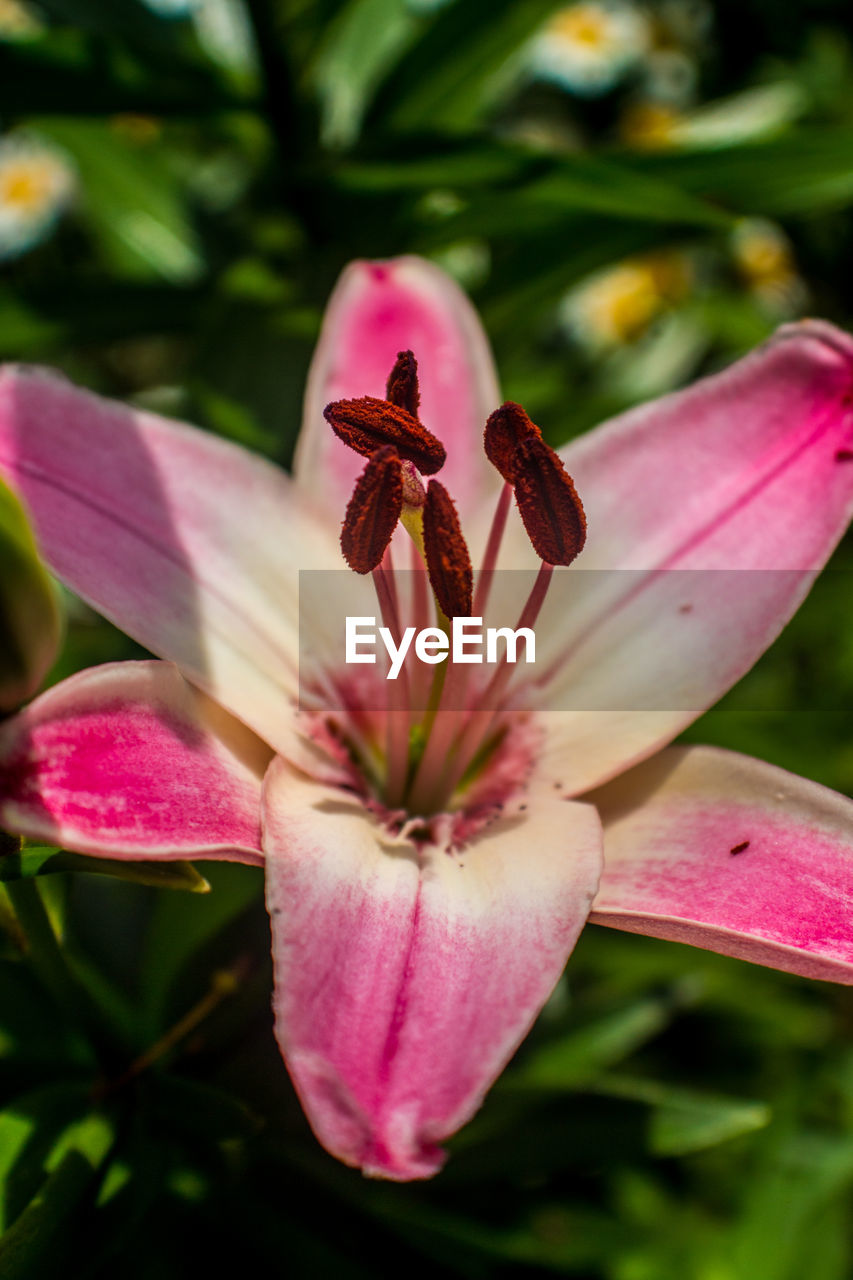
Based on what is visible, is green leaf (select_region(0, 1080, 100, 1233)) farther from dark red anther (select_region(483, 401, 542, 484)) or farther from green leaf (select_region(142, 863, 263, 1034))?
dark red anther (select_region(483, 401, 542, 484))

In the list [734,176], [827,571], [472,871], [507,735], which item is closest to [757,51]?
[827,571]

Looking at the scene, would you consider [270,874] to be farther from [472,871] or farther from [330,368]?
[330,368]

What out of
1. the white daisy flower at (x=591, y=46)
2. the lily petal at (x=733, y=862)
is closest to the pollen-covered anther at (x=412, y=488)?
the lily petal at (x=733, y=862)

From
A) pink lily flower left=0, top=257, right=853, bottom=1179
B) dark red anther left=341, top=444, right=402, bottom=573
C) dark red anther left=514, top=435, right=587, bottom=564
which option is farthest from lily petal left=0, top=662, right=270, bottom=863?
dark red anther left=514, top=435, right=587, bottom=564

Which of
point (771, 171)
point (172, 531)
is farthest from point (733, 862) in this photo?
point (771, 171)

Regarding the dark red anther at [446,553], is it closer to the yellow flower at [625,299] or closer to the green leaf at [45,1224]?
the green leaf at [45,1224]

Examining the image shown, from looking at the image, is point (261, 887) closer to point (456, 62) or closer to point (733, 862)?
point (733, 862)
